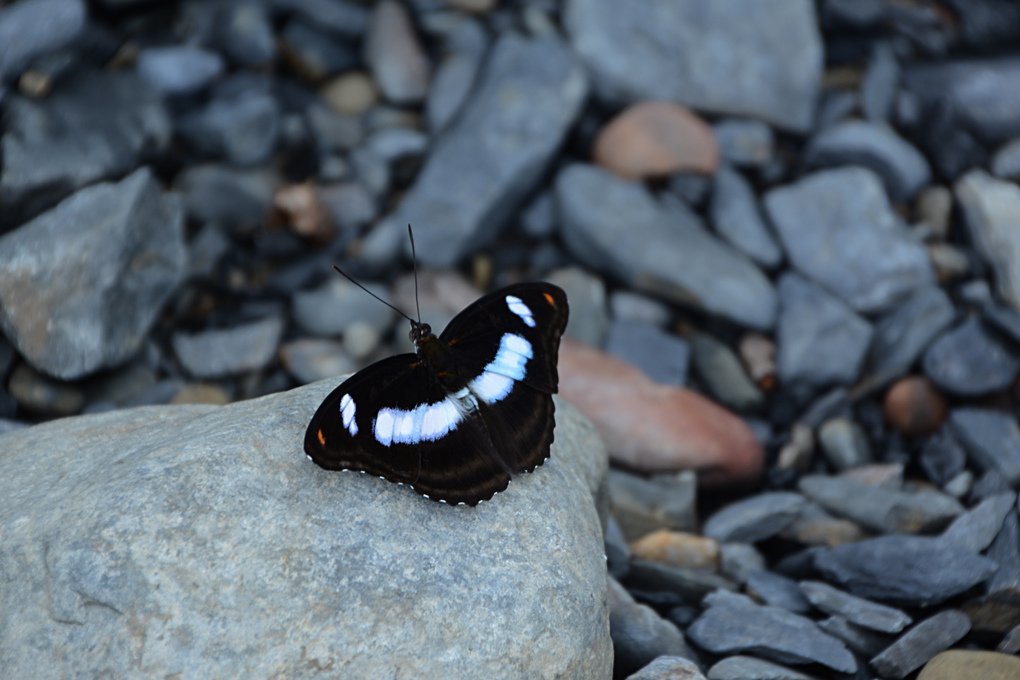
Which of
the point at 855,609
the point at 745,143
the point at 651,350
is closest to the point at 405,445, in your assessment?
the point at 855,609

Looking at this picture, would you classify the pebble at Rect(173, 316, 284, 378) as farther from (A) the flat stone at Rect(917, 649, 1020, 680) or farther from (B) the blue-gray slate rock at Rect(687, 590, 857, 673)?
(A) the flat stone at Rect(917, 649, 1020, 680)

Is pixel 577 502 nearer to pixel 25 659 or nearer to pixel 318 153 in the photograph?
pixel 25 659

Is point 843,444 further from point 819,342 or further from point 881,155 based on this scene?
point 881,155

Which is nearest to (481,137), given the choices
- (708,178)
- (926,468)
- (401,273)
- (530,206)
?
(530,206)

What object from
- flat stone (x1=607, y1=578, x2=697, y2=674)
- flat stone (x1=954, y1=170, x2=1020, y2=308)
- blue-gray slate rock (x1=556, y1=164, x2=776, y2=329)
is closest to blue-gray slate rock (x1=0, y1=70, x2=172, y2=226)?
blue-gray slate rock (x1=556, y1=164, x2=776, y2=329)

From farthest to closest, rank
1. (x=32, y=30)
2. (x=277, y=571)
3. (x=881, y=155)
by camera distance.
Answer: (x=881, y=155) < (x=32, y=30) < (x=277, y=571)

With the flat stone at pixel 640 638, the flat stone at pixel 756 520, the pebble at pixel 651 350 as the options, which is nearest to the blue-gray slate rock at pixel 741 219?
the pebble at pixel 651 350

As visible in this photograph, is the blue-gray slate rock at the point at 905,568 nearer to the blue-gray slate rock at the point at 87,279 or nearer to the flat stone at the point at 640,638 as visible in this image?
the flat stone at the point at 640,638
